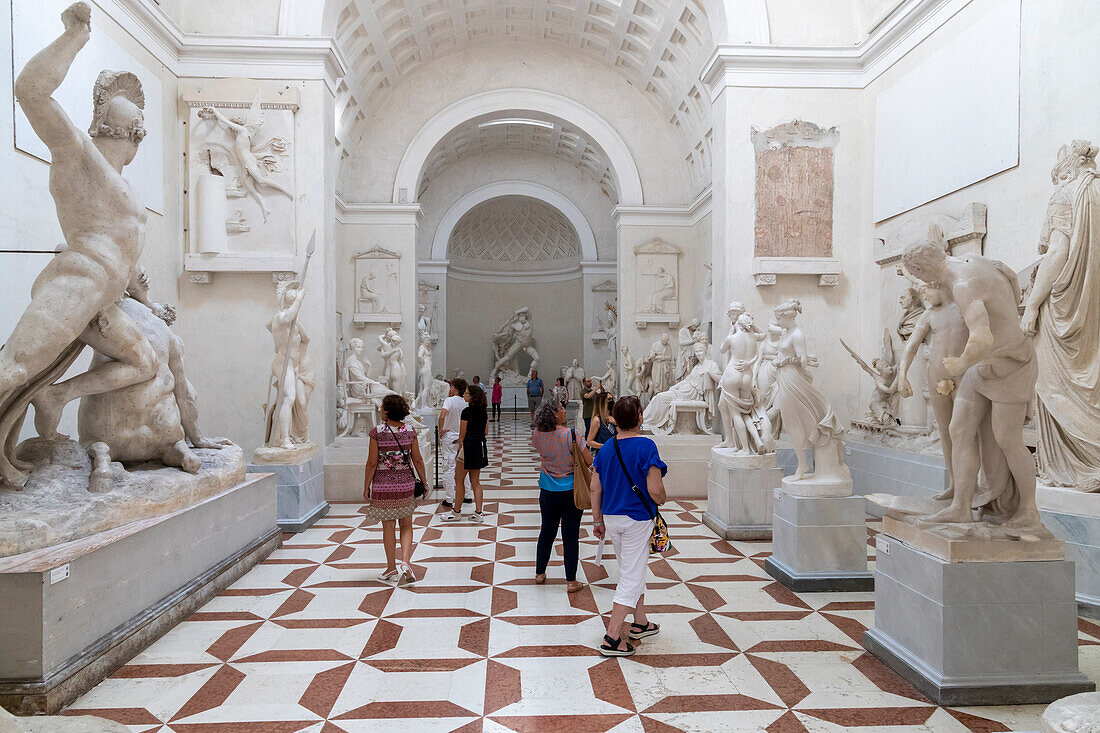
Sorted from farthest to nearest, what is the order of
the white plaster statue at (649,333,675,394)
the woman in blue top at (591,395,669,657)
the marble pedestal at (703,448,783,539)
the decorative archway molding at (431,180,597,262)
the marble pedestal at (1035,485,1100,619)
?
1. the decorative archway molding at (431,180,597,262)
2. the white plaster statue at (649,333,675,394)
3. the marble pedestal at (703,448,783,539)
4. the marble pedestal at (1035,485,1100,619)
5. the woman in blue top at (591,395,669,657)

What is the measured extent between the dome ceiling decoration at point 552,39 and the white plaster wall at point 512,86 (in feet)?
0.91

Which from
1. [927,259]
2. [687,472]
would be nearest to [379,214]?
[687,472]

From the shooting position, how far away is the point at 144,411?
4922 millimetres

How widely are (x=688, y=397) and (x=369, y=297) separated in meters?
8.54

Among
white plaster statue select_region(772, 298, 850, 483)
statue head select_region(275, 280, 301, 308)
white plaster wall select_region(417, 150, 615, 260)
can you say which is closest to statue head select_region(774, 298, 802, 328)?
white plaster statue select_region(772, 298, 850, 483)

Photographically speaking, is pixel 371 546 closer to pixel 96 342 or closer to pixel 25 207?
pixel 96 342

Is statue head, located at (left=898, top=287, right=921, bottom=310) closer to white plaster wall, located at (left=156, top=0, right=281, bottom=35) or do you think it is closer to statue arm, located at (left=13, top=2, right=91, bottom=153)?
statue arm, located at (left=13, top=2, right=91, bottom=153)

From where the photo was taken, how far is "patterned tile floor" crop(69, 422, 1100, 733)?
3.52 meters

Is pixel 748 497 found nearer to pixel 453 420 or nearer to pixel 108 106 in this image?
pixel 453 420

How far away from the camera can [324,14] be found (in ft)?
33.6

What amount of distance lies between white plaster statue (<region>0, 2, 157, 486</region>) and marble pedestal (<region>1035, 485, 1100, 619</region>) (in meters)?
6.85

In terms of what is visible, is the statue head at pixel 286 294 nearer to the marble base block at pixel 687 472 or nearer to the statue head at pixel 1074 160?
the marble base block at pixel 687 472

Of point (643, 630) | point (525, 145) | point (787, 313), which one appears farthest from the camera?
point (525, 145)

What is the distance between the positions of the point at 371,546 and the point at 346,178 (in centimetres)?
1117
